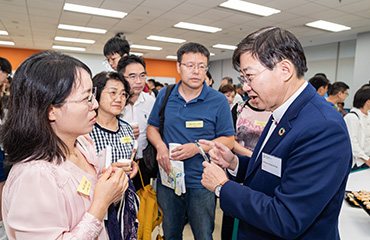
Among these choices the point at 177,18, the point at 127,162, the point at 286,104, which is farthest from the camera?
the point at 177,18

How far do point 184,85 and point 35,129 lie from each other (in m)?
1.31

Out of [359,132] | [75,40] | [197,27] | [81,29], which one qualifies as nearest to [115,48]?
[359,132]

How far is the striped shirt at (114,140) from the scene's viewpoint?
5.46 feet

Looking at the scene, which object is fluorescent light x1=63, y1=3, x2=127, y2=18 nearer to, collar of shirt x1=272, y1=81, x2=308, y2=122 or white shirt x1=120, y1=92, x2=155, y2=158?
white shirt x1=120, y1=92, x2=155, y2=158

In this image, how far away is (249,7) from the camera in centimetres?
587

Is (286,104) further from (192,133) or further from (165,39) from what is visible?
(165,39)

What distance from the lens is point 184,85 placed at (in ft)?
6.70

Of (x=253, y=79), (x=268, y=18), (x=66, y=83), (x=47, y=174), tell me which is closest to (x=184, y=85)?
(x=253, y=79)

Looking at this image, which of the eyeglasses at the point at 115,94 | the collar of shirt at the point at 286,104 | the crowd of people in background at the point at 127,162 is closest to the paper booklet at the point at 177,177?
the crowd of people in background at the point at 127,162

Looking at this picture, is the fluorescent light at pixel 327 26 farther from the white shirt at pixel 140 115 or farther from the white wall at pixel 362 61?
the white shirt at pixel 140 115

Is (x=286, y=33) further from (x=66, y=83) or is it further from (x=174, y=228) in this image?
(x=174, y=228)

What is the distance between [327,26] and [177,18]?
449 centimetres

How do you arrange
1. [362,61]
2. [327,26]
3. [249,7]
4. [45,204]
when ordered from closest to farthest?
[45,204] < [249,7] < [327,26] < [362,61]

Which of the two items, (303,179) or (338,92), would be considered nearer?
(303,179)
